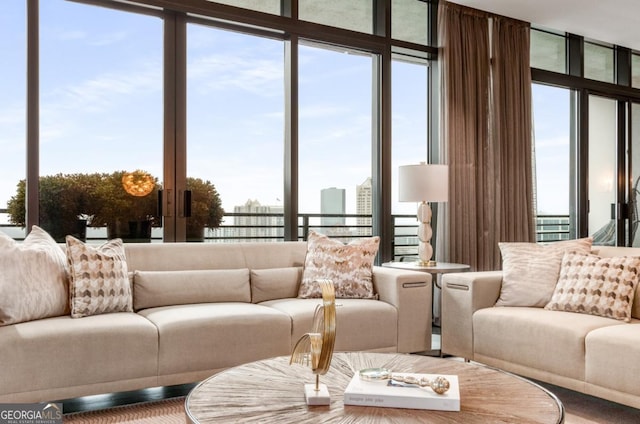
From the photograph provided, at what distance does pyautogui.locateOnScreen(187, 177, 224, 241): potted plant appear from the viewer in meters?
4.42

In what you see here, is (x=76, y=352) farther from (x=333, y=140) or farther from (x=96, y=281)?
(x=333, y=140)

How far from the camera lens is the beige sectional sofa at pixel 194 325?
8.71 feet

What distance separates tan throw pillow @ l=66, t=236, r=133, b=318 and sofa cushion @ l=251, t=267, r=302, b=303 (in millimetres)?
814

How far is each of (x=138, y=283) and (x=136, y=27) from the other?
2158 mm

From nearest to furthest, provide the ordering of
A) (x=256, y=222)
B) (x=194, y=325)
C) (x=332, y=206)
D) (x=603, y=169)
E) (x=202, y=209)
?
1. (x=194, y=325)
2. (x=202, y=209)
3. (x=256, y=222)
4. (x=332, y=206)
5. (x=603, y=169)

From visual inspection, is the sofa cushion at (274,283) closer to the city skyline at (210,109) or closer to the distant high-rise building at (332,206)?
the city skyline at (210,109)

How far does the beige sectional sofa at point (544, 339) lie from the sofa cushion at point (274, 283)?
1006 mm

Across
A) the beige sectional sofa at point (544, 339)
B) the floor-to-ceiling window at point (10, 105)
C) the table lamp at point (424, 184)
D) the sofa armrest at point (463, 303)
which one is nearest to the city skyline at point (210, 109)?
the floor-to-ceiling window at point (10, 105)

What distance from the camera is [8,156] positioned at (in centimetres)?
383

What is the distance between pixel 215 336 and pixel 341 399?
134cm

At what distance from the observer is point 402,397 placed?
180cm

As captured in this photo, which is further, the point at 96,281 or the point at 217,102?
the point at 217,102

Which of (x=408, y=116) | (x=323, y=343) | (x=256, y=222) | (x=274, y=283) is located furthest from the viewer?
(x=256, y=222)

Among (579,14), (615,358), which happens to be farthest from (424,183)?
(579,14)
